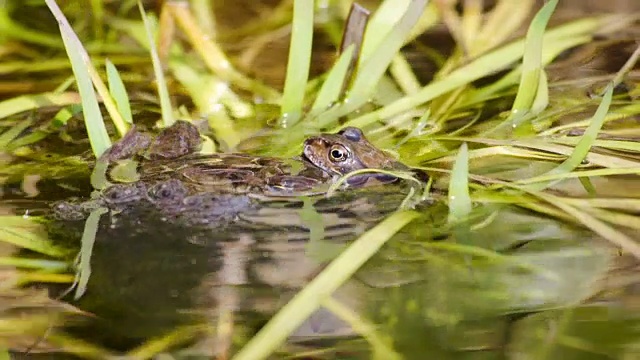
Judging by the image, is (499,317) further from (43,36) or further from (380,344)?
(43,36)

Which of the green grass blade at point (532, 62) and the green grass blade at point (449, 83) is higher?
the green grass blade at point (449, 83)

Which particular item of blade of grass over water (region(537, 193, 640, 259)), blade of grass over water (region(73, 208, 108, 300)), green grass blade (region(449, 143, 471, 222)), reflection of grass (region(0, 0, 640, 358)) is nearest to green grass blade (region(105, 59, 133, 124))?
reflection of grass (region(0, 0, 640, 358))

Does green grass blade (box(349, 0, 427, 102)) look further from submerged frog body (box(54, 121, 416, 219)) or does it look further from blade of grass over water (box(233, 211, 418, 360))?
blade of grass over water (box(233, 211, 418, 360))

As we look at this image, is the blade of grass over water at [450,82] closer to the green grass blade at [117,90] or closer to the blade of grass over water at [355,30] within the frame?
the blade of grass over water at [355,30]

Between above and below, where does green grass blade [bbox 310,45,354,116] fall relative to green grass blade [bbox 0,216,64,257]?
above

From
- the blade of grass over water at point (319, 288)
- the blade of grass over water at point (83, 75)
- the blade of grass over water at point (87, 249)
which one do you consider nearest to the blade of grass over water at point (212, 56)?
the blade of grass over water at point (83, 75)

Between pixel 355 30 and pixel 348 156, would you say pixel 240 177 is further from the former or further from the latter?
pixel 355 30
